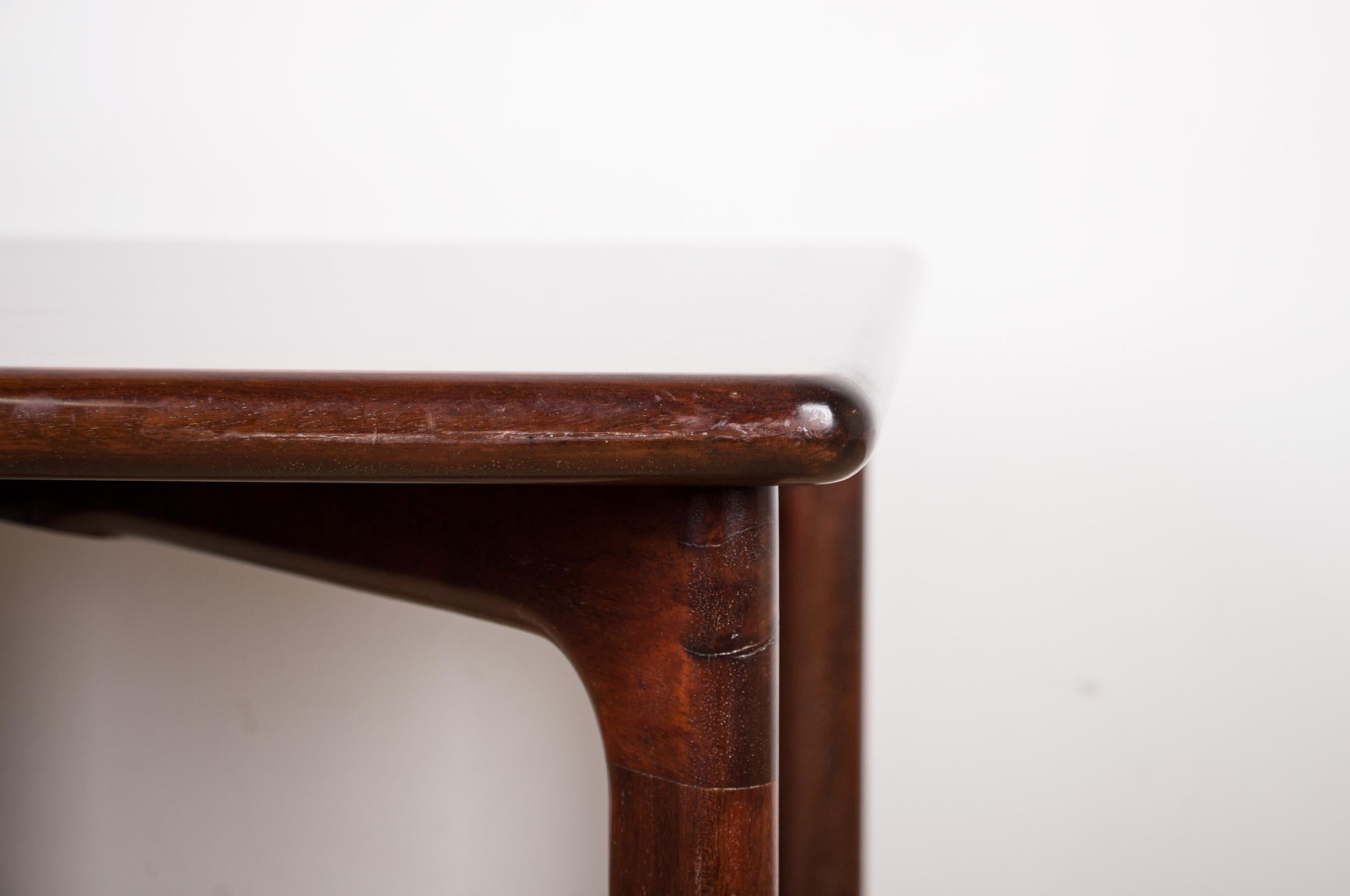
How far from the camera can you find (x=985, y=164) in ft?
3.10

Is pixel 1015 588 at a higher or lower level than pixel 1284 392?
lower

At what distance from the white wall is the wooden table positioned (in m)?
0.57

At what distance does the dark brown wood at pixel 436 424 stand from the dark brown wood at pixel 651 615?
0.12ft

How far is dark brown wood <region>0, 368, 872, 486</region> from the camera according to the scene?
227 mm

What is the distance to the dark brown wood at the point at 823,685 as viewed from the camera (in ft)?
2.18

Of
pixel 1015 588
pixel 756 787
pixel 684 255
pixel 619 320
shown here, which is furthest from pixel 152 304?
pixel 1015 588

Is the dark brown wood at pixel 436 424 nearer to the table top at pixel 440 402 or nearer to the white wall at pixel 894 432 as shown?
the table top at pixel 440 402

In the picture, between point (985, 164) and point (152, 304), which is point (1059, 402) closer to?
point (985, 164)

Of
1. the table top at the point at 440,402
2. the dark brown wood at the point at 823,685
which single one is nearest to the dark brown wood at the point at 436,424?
the table top at the point at 440,402

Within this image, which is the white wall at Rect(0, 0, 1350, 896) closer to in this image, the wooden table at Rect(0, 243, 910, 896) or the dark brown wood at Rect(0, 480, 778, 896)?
the wooden table at Rect(0, 243, 910, 896)

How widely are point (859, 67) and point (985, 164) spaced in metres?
0.13

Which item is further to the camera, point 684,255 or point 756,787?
point 684,255

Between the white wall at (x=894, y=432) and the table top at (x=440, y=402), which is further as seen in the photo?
the white wall at (x=894, y=432)

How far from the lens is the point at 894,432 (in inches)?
38.7
